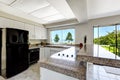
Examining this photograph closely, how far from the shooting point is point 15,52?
2691 mm

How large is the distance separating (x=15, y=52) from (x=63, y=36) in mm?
2694

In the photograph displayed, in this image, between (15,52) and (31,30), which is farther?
(31,30)

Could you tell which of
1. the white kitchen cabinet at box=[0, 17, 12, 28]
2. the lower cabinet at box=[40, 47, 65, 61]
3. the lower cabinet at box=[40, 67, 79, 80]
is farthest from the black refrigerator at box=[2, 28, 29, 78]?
the lower cabinet at box=[40, 67, 79, 80]

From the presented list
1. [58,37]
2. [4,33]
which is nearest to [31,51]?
[4,33]

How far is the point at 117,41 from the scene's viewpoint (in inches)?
123

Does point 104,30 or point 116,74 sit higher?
point 104,30

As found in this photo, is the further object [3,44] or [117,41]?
[117,41]

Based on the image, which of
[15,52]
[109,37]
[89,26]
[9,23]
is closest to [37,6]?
[9,23]

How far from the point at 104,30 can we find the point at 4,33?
3720 mm

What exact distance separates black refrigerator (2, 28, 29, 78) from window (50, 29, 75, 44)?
82.4 inches

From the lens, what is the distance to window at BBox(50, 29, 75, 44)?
4.41 m

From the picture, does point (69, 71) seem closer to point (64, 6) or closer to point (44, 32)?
point (64, 6)

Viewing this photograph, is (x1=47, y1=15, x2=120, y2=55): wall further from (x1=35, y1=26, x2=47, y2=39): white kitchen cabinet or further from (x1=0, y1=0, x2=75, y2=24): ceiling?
(x1=35, y1=26, x2=47, y2=39): white kitchen cabinet

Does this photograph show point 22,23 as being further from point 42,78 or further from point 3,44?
point 42,78
